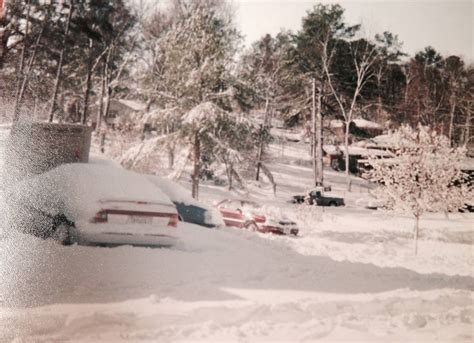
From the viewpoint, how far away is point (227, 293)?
2.73 m

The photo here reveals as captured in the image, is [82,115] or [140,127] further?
[140,127]

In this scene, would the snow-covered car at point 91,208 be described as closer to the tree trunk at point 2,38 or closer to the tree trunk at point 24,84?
the tree trunk at point 24,84

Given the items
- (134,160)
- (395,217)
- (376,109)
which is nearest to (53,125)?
(134,160)

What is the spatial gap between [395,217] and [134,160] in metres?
3.54

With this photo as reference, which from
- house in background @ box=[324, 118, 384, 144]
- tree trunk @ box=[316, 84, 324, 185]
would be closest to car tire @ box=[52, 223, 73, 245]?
tree trunk @ box=[316, 84, 324, 185]

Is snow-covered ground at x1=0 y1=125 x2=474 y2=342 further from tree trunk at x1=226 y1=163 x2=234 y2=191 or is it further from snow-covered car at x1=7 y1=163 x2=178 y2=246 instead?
tree trunk at x1=226 y1=163 x2=234 y2=191

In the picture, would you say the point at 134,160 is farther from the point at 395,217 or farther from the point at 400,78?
the point at 400,78

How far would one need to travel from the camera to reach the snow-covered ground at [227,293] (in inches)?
93.3

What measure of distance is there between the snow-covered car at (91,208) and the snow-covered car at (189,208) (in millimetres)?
1328

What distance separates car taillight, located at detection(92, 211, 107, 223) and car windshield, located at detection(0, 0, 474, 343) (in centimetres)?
4

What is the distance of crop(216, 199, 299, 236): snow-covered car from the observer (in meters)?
5.90

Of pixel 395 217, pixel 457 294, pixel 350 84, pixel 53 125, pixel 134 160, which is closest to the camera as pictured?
pixel 53 125

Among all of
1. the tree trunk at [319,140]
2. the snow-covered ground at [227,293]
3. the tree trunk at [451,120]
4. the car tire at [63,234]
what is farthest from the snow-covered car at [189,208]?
the tree trunk at [451,120]

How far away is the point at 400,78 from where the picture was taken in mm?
5270
